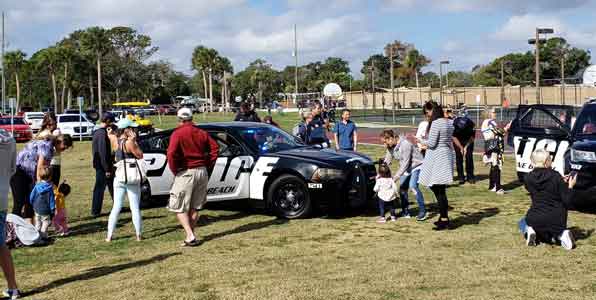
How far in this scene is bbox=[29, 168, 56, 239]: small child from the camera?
27.0ft

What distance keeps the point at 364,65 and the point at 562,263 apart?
374ft

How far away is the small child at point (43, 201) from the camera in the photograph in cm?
824

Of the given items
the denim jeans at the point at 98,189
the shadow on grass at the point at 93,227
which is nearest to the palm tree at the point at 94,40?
the denim jeans at the point at 98,189

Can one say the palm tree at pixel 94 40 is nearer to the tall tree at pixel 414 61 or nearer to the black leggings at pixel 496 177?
the tall tree at pixel 414 61

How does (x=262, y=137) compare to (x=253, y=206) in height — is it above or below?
above

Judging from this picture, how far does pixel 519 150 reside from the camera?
11648mm

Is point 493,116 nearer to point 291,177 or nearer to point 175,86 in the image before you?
point 291,177

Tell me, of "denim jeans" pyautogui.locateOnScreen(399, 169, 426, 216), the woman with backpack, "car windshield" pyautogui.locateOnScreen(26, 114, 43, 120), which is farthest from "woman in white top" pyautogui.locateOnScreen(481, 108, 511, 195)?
"car windshield" pyautogui.locateOnScreen(26, 114, 43, 120)

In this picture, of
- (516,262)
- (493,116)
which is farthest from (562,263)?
(493,116)

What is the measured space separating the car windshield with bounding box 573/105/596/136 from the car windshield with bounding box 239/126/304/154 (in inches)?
175

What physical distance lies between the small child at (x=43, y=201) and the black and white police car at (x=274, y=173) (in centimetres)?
223

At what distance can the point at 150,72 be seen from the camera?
278 feet

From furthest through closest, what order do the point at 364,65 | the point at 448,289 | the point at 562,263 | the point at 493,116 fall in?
the point at 364,65
the point at 493,116
the point at 562,263
the point at 448,289

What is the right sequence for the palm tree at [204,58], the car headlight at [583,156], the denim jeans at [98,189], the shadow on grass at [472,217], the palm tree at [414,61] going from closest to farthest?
the shadow on grass at [472,217]
the car headlight at [583,156]
the denim jeans at [98,189]
the palm tree at [204,58]
the palm tree at [414,61]
